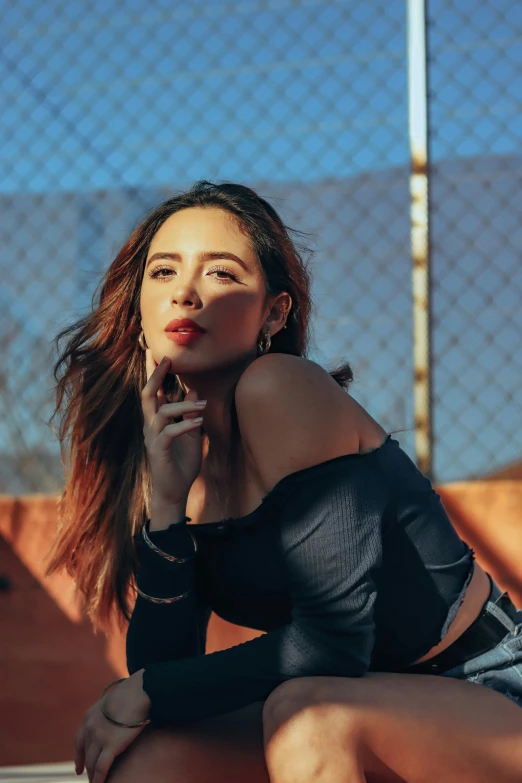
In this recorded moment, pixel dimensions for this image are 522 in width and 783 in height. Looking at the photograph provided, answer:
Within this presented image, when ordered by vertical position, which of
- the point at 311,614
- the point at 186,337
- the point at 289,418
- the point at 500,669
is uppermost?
the point at 186,337

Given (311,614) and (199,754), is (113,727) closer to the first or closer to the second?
(199,754)

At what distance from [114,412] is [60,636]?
110cm

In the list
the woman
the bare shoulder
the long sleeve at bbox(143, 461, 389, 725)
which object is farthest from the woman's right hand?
the long sleeve at bbox(143, 461, 389, 725)

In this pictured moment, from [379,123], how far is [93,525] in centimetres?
158

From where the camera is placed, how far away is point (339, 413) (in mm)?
1829

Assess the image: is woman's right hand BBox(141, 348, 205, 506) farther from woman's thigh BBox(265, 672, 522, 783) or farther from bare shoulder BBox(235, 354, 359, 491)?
woman's thigh BBox(265, 672, 522, 783)

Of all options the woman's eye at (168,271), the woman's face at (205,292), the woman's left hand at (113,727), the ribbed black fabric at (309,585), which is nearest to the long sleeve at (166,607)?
the ribbed black fabric at (309,585)

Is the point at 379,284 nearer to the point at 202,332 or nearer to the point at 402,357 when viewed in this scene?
the point at 402,357

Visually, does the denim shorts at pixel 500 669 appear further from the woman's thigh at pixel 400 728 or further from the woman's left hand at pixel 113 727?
the woman's left hand at pixel 113 727

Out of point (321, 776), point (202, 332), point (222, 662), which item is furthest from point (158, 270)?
point (321, 776)

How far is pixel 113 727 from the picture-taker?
179cm

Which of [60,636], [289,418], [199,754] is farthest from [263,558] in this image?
[60,636]

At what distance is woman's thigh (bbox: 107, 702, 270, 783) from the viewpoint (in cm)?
177

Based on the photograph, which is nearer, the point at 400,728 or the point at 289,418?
the point at 400,728
